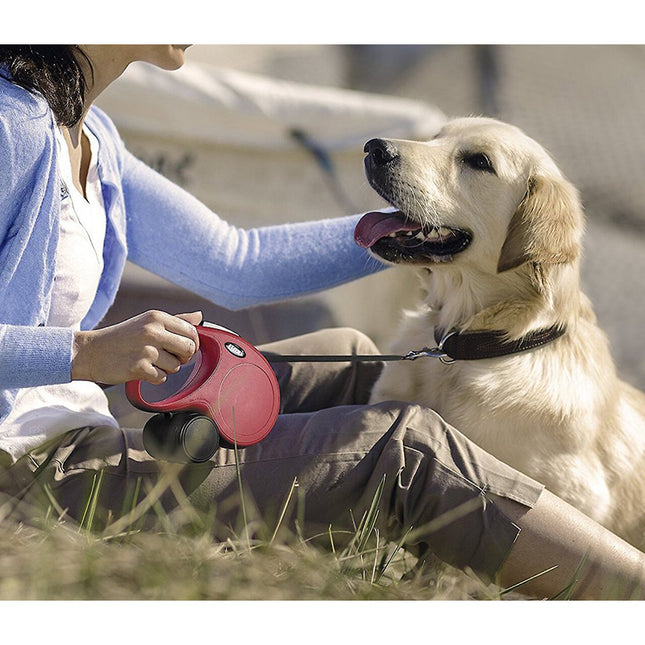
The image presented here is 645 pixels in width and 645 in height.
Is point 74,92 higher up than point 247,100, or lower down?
lower down

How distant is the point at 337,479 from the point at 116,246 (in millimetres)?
756

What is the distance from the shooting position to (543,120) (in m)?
5.31

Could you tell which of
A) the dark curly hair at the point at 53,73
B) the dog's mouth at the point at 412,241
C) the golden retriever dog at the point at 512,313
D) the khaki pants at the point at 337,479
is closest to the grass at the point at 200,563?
Answer: the khaki pants at the point at 337,479

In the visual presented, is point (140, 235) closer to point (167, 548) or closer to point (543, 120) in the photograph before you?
point (167, 548)

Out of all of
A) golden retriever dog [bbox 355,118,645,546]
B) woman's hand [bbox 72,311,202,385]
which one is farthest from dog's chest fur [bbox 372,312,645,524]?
woman's hand [bbox 72,311,202,385]

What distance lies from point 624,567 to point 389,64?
4.59 metres

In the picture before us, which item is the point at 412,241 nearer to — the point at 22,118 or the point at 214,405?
the point at 214,405

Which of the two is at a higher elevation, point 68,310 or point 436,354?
point 436,354

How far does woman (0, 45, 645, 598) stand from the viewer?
147 cm

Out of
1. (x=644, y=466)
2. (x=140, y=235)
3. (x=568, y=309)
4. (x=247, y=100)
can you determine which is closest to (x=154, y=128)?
(x=247, y=100)

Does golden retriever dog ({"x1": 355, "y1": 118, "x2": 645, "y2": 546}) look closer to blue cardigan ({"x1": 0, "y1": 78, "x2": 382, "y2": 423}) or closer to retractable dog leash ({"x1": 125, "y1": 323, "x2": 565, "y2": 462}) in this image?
blue cardigan ({"x1": 0, "y1": 78, "x2": 382, "y2": 423})

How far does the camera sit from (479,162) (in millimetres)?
1918

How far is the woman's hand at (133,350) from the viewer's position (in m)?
1.43

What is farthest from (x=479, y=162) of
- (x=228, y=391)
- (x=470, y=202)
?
(x=228, y=391)
